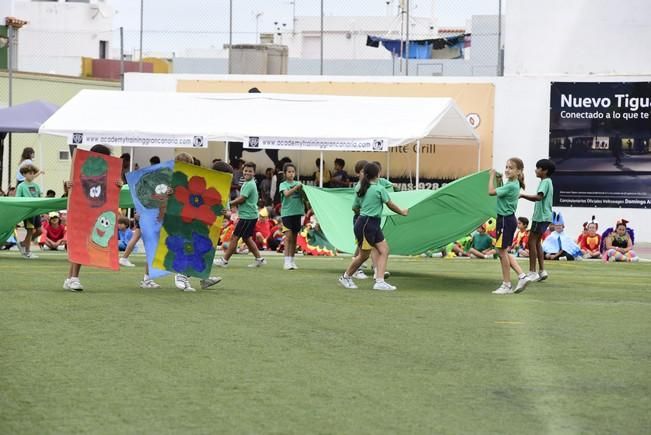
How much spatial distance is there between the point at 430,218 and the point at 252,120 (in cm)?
950

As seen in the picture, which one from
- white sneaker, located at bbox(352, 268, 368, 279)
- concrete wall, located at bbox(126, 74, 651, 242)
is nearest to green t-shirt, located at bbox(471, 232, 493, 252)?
concrete wall, located at bbox(126, 74, 651, 242)

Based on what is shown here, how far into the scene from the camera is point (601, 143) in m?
29.7

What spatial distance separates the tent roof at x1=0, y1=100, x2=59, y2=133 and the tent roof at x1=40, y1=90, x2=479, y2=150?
1.01 m

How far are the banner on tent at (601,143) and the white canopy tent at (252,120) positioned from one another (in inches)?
113

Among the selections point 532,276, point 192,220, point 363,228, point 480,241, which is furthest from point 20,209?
point 480,241

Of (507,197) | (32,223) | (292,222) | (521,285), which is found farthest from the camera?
(32,223)

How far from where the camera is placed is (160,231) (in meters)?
15.4

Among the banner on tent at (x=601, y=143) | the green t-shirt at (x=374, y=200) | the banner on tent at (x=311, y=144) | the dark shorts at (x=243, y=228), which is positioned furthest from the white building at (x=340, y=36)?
the green t-shirt at (x=374, y=200)

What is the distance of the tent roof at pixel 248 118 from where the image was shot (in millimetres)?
26219

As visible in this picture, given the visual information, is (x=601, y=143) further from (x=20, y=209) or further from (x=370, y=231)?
(x=370, y=231)

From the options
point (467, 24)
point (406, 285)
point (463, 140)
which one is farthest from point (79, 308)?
point (467, 24)

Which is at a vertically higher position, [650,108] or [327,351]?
[650,108]

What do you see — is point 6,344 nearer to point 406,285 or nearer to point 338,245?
point 406,285

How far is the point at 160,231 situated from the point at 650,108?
55.6 ft
